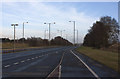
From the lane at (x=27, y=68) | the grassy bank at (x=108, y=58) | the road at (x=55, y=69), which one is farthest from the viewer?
the grassy bank at (x=108, y=58)

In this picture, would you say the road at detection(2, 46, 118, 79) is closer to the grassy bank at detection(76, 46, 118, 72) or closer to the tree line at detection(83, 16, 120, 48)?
the grassy bank at detection(76, 46, 118, 72)

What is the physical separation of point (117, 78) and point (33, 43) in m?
104

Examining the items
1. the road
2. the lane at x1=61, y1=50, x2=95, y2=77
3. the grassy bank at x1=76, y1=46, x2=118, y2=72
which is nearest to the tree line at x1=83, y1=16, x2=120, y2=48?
the grassy bank at x1=76, y1=46, x2=118, y2=72

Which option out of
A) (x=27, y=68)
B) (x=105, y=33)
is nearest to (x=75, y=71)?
(x=27, y=68)

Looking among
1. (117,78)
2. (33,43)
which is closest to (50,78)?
(117,78)

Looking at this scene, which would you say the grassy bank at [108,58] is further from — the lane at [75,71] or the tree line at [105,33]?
the tree line at [105,33]

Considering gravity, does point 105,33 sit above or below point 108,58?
above

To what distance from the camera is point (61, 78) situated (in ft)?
34.3

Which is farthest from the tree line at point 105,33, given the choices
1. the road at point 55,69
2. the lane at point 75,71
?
the lane at point 75,71

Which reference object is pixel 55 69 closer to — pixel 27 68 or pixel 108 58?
pixel 27 68

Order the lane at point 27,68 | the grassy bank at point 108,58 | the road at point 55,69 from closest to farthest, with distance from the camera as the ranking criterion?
the road at point 55,69
the lane at point 27,68
the grassy bank at point 108,58

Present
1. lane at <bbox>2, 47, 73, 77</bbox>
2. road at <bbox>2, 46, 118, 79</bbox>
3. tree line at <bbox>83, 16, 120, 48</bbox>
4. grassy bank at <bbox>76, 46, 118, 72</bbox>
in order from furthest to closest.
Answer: tree line at <bbox>83, 16, 120, 48</bbox>, grassy bank at <bbox>76, 46, 118, 72</bbox>, lane at <bbox>2, 47, 73, 77</bbox>, road at <bbox>2, 46, 118, 79</bbox>

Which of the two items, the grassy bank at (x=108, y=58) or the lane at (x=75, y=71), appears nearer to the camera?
the lane at (x=75, y=71)

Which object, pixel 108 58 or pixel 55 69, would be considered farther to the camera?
pixel 108 58
